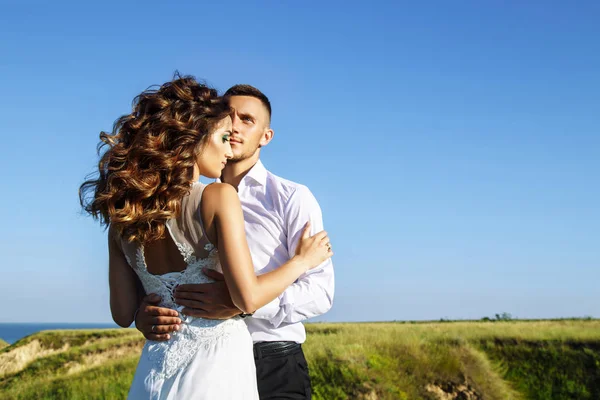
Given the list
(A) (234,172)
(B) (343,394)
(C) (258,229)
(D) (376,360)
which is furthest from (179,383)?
(D) (376,360)

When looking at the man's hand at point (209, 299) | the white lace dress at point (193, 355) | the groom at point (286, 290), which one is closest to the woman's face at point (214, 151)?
the white lace dress at point (193, 355)

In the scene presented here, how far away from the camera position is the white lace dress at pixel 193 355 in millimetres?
3166

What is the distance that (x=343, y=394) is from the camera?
37.3 feet

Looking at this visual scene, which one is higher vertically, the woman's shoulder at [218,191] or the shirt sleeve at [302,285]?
the woman's shoulder at [218,191]

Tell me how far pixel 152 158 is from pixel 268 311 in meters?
1.34

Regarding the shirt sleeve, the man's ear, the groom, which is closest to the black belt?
the groom

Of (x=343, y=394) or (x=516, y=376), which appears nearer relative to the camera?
(x=343, y=394)

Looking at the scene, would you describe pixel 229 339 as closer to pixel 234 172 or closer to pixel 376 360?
pixel 234 172

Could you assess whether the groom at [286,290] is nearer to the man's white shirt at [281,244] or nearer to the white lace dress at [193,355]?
the man's white shirt at [281,244]

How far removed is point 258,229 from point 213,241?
1.24 metres

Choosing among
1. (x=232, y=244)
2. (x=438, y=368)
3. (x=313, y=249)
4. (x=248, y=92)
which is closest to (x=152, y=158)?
(x=232, y=244)

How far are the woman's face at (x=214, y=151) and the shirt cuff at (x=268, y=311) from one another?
39.7 inches

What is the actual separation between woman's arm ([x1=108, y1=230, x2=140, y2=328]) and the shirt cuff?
30.7 inches

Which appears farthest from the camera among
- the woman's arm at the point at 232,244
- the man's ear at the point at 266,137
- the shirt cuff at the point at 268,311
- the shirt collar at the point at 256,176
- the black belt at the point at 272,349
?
the man's ear at the point at 266,137
